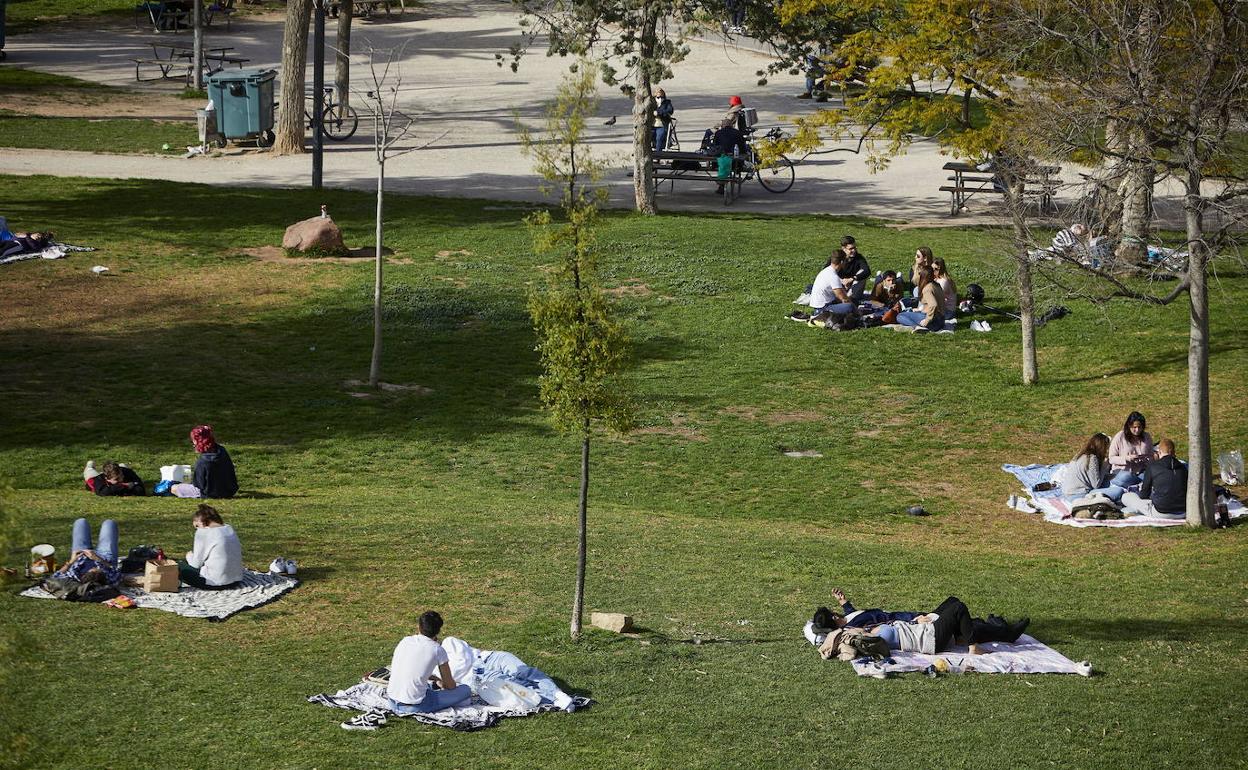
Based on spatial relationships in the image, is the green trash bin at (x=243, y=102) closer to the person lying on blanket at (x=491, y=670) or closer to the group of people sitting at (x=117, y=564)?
the group of people sitting at (x=117, y=564)

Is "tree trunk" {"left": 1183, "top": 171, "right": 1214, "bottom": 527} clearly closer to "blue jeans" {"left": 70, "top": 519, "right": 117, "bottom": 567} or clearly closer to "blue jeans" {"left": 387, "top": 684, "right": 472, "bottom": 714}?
"blue jeans" {"left": 387, "top": 684, "right": 472, "bottom": 714}

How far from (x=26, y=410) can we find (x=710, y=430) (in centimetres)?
859

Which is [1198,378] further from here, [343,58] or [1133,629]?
[343,58]

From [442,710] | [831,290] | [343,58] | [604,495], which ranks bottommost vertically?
[604,495]

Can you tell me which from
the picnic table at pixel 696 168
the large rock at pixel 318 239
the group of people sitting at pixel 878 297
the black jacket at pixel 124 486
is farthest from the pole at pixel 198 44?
the black jacket at pixel 124 486

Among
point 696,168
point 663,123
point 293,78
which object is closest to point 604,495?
point 696,168

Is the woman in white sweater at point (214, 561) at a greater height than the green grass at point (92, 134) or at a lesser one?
lesser

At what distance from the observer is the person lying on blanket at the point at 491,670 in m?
10.1

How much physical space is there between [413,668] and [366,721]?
0.47 m

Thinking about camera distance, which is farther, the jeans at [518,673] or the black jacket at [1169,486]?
the black jacket at [1169,486]

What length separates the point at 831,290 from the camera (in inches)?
902

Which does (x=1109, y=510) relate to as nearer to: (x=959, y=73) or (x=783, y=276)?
(x=959, y=73)

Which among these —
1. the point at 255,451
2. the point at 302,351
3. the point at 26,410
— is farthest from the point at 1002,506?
the point at 26,410

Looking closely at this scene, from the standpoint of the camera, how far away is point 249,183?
3083 centimetres
